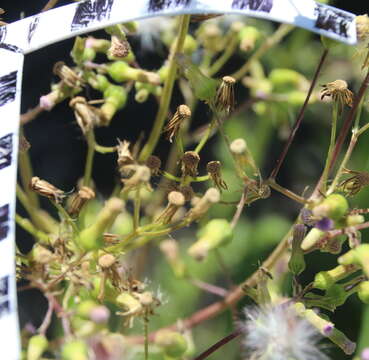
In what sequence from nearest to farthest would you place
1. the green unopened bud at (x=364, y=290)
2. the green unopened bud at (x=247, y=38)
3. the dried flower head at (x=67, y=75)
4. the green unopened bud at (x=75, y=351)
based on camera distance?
the green unopened bud at (x=75, y=351), the green unopened bud at (x=364, y=290), the dried flower head at (x=67, y=75), the green unopened bud at (x=247, y=38)

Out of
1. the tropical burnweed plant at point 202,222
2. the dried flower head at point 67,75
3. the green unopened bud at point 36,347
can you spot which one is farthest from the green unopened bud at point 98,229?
the dried flower head at point 67,75

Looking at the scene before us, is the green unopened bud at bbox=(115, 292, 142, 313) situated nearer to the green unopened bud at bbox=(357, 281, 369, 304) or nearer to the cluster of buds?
the cluster of buds

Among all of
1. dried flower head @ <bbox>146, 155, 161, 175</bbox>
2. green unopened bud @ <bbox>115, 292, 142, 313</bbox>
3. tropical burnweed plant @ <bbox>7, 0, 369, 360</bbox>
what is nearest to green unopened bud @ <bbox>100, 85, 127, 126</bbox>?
tropical burnweed plant @ <bbox>7, 0, 369, 360</bbox>

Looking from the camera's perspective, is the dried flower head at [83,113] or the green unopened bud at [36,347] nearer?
the green unopened bud at [36,347]

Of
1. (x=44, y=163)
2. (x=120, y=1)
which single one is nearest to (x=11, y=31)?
(x=120, y=1)

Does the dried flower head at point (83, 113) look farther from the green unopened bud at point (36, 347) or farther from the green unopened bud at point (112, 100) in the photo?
the green unopened bud at point (36, 347)

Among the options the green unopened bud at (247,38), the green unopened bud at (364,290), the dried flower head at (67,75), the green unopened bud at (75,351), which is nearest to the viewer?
the green unopened bud at (75,351)

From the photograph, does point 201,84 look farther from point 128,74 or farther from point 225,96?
point 128,74
